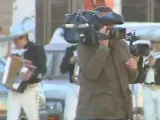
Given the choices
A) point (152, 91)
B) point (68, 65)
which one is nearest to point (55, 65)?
point (68, 65)

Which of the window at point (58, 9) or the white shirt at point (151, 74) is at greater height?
the window at point (58, 9)

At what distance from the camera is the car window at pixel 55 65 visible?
999 centimetres

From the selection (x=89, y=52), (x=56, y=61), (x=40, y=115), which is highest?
(x=89, y=52)

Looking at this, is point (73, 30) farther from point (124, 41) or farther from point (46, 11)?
point (46, 11)

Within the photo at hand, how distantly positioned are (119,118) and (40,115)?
12.4 ft

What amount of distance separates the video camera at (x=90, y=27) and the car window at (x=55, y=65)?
4.51 metres

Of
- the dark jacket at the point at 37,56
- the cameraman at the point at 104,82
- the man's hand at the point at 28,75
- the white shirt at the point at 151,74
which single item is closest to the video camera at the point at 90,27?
the cameraman at the point at 104,82

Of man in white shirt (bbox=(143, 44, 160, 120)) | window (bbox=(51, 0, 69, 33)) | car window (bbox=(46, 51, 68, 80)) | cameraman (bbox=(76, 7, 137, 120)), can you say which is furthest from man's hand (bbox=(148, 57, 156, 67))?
window (bbox=(51, 0, 69, 33))

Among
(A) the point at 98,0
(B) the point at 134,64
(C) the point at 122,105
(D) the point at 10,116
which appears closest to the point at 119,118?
(C) the point at 122,105

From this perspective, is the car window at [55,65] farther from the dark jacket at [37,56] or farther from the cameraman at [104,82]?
the cameraman at [104,82]

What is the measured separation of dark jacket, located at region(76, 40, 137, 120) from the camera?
5195 millimetres

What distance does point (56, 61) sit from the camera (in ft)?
33.6

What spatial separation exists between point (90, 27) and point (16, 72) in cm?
353

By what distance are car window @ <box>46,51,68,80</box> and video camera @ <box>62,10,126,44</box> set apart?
14.8 ft
